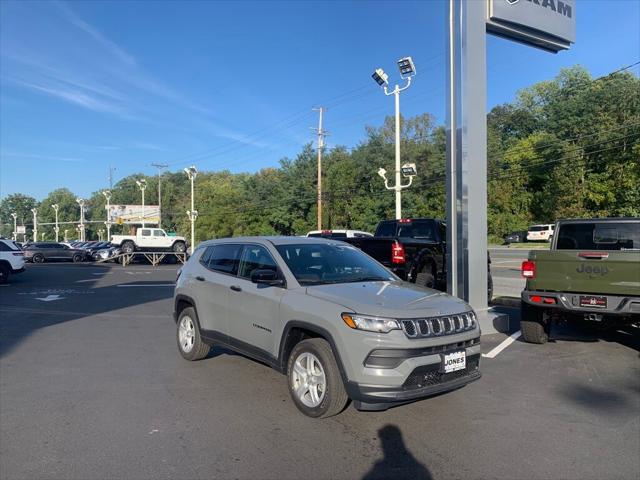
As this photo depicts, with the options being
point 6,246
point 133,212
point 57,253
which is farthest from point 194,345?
point 133,212

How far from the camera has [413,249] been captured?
37.3ft

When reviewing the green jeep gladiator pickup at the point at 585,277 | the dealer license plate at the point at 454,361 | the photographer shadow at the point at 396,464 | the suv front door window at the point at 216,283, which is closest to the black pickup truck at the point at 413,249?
the green jeep gladiator pickup at the point at 585,277

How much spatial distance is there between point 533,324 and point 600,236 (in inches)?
67.7

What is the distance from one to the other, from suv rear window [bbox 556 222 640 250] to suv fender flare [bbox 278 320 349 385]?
5.37 m

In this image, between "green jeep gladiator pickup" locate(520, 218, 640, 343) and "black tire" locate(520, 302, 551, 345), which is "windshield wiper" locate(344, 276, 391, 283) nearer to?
"green jeep gladiator pickup" locate(520, 218, 640, 343)

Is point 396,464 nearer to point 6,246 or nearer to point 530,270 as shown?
point 530,270

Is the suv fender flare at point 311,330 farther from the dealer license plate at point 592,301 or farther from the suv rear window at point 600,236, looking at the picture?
the suv rear window at point 600,236

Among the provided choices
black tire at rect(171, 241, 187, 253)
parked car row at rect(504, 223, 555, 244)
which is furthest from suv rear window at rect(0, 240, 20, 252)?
parked car row at rect(504, 223, 555, 244)

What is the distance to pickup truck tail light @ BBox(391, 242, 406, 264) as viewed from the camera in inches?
425

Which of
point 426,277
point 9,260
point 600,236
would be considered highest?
point 600,236

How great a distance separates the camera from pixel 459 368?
14.8ft

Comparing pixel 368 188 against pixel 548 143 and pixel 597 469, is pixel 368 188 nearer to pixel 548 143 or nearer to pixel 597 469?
pixel 548 143

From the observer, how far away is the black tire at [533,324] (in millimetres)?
7977

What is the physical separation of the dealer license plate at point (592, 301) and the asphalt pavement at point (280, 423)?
2.66ft
